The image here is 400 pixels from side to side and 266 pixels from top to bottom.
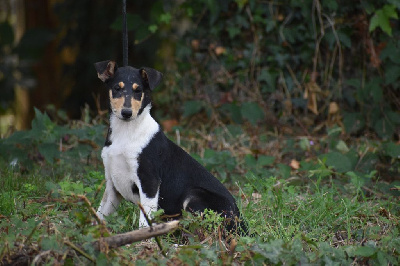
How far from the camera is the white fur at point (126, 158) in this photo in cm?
405

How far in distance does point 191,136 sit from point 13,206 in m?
2.88

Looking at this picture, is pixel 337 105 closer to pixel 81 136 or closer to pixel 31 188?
pixel 81 136

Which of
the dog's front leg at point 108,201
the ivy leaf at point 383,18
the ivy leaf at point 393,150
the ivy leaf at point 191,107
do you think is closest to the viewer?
the dog's front leg at point 108,201

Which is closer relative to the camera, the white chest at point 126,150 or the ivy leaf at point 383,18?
the white chest at point 126,150

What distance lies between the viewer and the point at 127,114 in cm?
394

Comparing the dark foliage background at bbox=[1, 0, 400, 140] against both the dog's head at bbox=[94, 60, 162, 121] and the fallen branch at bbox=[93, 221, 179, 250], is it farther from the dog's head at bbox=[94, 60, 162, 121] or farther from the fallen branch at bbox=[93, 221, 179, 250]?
the fallen branch at bbox=[93, 221, 179, 250]

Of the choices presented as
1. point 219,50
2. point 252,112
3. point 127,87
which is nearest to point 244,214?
point 127,87

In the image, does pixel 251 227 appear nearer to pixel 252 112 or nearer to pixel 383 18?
pixel 252 112

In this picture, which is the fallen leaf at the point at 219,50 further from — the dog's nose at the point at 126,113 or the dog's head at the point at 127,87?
the dog's nose at the point at 126,113

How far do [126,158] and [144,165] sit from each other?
128 mm

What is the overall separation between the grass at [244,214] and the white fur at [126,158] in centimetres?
18

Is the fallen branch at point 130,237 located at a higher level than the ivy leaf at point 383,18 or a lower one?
lower

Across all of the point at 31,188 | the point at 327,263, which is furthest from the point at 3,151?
the point at 327,263

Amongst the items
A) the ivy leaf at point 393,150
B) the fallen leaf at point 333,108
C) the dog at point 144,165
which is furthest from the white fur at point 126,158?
the fallen leaf at point 333,108
